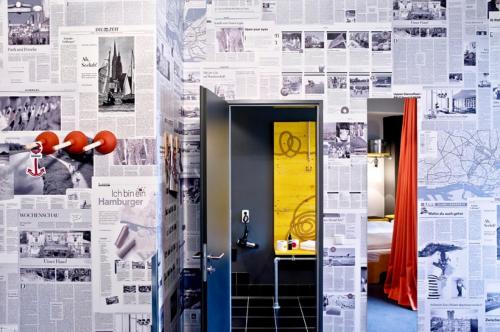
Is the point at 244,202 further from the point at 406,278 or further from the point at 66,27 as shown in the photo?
the point at 66,27

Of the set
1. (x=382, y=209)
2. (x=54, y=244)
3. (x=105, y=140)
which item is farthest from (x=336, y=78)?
(x=54, y=244)

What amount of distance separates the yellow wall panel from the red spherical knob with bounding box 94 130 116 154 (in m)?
2.13

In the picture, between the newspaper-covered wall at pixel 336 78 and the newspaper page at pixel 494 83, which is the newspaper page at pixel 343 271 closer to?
the newspaper-covered wall at pixel 336 78

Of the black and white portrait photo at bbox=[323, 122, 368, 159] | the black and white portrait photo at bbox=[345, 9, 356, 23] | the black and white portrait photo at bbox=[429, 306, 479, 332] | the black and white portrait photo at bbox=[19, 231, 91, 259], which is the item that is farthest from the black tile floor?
the black and white portrait photo at bbox=[345, 9, 356, 23]

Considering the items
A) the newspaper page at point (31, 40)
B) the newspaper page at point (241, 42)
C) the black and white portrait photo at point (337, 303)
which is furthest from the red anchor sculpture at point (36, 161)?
the black and white portrait photo at point (337, 303)

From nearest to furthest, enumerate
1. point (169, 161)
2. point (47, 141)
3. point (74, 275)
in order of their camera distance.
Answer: point (47, 141) < point (74, 275) < point (169, 161)

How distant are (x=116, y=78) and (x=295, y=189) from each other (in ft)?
7.41

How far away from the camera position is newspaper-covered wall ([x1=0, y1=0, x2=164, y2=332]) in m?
1.57

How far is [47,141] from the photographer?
1.49 meters

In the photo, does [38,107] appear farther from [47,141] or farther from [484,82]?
[484,82]

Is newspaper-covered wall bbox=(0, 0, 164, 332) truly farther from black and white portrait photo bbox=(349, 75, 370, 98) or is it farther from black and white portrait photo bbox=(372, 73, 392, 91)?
black and white portrait photo bbox=(372, 73, 392, 91)

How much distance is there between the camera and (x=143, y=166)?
1.57 m

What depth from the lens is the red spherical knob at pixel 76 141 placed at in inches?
58.6

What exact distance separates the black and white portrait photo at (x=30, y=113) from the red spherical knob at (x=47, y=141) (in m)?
0.09
